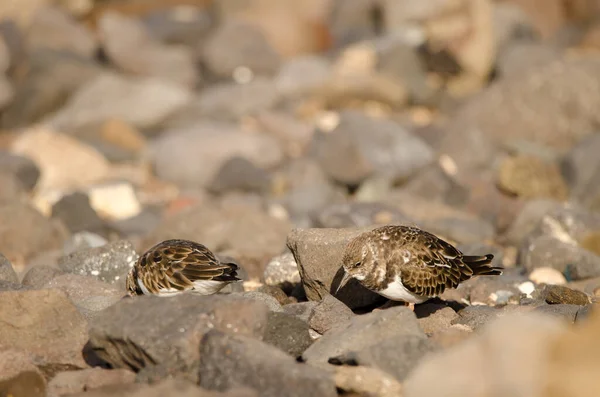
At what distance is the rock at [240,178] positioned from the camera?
64.5 ft

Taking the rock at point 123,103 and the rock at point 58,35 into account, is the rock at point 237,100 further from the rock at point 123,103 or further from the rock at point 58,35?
the rock at point 58,35

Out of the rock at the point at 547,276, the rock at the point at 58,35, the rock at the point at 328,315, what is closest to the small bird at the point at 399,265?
the rock at the point at 328,315

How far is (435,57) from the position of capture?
90.5 ft

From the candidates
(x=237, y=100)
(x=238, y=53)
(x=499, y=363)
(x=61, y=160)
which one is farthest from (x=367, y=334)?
(x=238, y=53)

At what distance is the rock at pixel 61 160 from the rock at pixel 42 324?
1197 centimetres

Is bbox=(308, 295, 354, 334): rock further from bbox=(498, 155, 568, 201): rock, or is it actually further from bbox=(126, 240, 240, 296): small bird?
bbox=(498, 155, 568, 201): rock

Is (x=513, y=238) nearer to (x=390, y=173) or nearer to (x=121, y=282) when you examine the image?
(x=390, y=173)

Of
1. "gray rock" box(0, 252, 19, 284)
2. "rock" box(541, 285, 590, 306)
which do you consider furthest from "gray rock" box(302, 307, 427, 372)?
"gray rock" box(0, 252, 19, 284)

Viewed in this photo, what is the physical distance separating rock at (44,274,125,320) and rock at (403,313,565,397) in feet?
12.9

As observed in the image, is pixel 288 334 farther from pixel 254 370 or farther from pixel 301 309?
pixel 254 370

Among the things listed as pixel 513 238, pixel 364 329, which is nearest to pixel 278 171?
pixel 513 238

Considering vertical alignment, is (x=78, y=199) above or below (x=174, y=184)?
above

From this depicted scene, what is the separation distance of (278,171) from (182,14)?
13.8 m

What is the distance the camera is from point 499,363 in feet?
19.1
